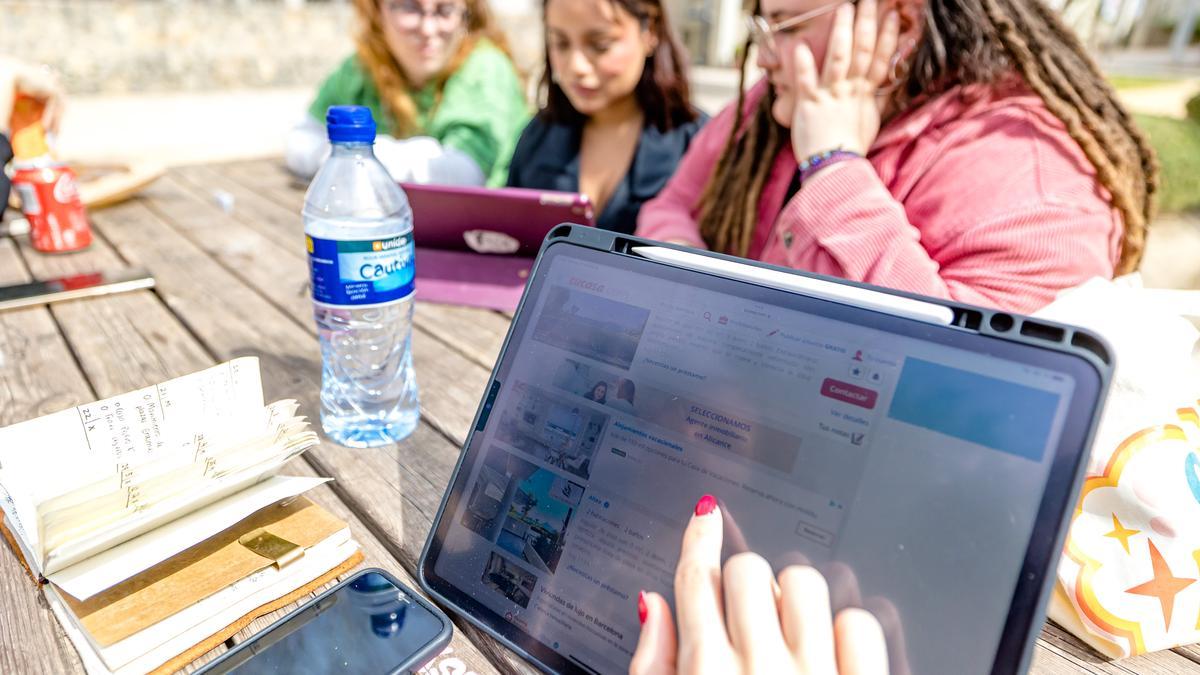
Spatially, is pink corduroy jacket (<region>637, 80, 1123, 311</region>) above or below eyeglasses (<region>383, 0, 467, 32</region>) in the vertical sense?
below

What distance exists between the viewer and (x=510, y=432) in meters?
0.71

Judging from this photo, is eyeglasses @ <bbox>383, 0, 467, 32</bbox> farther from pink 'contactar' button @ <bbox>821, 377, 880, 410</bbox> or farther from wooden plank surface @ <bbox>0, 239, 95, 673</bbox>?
pink 'contactar' button @ <bbox>821, 377, 880, 410</bbox>

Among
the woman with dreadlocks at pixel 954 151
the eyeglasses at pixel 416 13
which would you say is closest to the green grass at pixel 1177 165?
the woman with dreadlocks at pixel 954 151

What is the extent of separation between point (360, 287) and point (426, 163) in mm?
1313

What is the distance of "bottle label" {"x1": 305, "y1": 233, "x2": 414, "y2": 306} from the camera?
2.84ft

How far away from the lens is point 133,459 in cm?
72

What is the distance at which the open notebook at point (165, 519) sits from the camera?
60cm

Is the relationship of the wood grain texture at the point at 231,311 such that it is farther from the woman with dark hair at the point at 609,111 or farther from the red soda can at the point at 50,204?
the woman with dark hair at the point at 609,111

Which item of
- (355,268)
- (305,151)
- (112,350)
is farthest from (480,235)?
(305,151)

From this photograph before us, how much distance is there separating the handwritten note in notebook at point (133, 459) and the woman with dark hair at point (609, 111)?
1402mm

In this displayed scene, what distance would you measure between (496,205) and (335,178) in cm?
32

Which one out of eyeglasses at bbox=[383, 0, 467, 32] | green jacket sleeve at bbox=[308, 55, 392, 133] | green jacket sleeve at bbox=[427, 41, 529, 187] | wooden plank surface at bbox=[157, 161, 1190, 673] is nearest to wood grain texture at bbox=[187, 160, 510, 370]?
wooden plank surface at bbox=[157, 161, 1190, 673]

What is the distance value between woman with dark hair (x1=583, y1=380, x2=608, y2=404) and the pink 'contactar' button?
0.68 ft

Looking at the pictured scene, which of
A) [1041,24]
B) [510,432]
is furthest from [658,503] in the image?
[1041,24]
